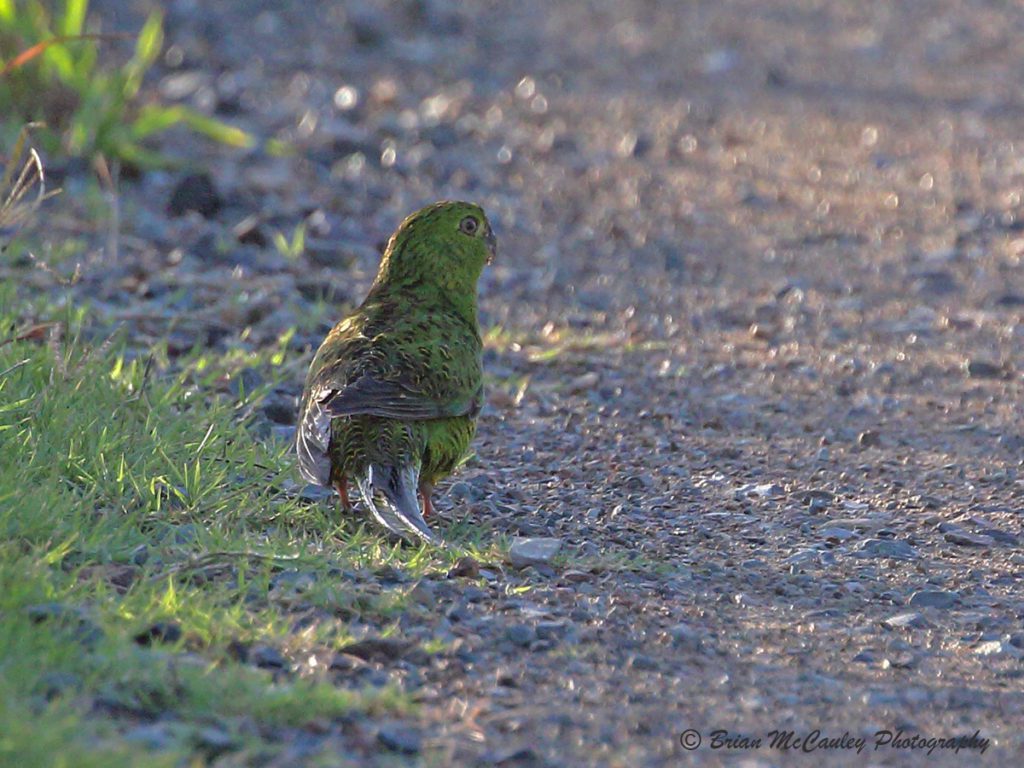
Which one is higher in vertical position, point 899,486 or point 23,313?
point 23,313

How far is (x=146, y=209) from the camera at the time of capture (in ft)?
27.6

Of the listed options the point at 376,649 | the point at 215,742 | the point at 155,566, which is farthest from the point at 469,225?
the point at 215,742

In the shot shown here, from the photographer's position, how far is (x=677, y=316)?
7754 mm

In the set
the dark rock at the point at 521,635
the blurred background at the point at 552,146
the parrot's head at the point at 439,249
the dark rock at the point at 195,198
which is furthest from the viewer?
the dark rock at the point at 195,198

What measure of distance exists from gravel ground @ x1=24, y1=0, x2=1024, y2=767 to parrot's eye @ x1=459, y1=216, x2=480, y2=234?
806mm

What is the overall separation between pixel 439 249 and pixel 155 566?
174 centimetres

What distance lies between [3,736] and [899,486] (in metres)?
3.46

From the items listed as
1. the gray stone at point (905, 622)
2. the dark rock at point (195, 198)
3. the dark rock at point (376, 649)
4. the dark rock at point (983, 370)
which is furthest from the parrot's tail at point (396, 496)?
the dark rock at point (195, 198)

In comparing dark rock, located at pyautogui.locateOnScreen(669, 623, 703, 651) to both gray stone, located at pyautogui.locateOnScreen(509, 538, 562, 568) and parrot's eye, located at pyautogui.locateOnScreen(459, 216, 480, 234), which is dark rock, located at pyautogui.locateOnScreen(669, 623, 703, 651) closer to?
gray stone, located at pyautogui.locateOnScreen(509, 538, 562, 568)

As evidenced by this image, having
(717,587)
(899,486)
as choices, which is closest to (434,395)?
(717,587)

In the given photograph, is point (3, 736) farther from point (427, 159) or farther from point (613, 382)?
point (427, 159)

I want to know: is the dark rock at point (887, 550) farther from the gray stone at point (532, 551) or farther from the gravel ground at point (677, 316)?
the gray stone at point (532, 551)

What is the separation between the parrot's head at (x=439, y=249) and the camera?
18.1 feet

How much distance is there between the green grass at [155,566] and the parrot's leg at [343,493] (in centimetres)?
4
